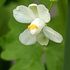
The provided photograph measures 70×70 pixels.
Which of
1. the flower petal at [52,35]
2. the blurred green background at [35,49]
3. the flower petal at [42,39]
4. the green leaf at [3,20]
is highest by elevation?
the flower petal at [52,35]

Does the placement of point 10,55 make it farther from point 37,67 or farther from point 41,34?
point 41,34

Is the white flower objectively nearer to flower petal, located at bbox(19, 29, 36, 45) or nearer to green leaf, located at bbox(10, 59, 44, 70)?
flower petal, located at bbox(19, 29, 36, 45)

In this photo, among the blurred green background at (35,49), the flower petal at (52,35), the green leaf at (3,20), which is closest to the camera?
the flower petal at (52,35)

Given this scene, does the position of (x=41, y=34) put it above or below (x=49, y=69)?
above

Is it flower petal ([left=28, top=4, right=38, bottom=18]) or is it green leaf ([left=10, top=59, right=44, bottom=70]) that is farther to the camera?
green leaf ([left=10, top=59, right=44, bottom=70])

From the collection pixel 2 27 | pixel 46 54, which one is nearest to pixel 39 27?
pixel 46 54

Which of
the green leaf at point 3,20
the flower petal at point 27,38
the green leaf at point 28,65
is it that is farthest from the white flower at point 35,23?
the green leaf at point 3,20

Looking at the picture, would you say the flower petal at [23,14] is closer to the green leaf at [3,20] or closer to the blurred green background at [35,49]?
the blurred green background at [35,49]

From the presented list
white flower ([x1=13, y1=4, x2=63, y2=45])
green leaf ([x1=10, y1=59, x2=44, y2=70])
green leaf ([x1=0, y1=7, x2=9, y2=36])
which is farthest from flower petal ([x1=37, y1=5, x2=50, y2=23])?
green leaf ([x1=0, y1=7, x2=9, y2=36])
